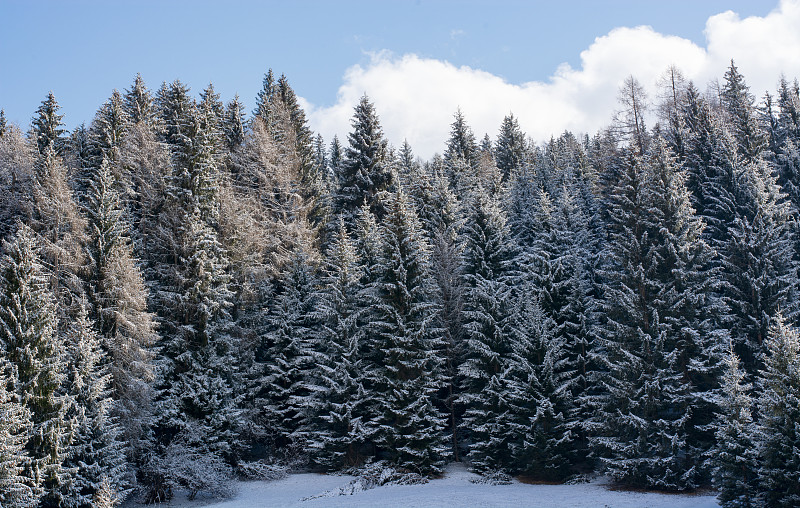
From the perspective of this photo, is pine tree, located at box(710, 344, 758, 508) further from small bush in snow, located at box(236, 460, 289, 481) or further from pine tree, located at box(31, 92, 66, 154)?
pine tree, located at box(31, 92, 66, 154)

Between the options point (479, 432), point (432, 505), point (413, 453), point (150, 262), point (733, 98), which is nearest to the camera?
point (432, 505)

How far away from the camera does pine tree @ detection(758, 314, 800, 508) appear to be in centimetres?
1780

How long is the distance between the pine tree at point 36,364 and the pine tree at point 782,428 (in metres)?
26.5

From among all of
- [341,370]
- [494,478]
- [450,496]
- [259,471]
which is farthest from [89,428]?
[494,478]

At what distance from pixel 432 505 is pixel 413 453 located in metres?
6.46

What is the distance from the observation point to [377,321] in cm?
3147

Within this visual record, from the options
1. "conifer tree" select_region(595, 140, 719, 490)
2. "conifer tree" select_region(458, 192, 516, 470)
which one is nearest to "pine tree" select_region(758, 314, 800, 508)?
"conifer tree" select_region(595, 140, 719, 490)

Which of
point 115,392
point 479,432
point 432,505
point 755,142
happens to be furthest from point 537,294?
point 115,392

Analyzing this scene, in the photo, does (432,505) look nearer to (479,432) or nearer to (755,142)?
(479,432)

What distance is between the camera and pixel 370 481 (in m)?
28.2

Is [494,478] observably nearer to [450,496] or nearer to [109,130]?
[450,496]

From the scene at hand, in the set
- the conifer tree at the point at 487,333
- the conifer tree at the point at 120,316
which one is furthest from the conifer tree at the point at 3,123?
the conifer tree at the point at 487,333

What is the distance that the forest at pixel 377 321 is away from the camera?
23672 millimetres

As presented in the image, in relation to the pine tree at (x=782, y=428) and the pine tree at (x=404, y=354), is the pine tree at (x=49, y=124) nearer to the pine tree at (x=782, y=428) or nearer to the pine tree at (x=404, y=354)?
the pine tree at (x=404, y=354)
